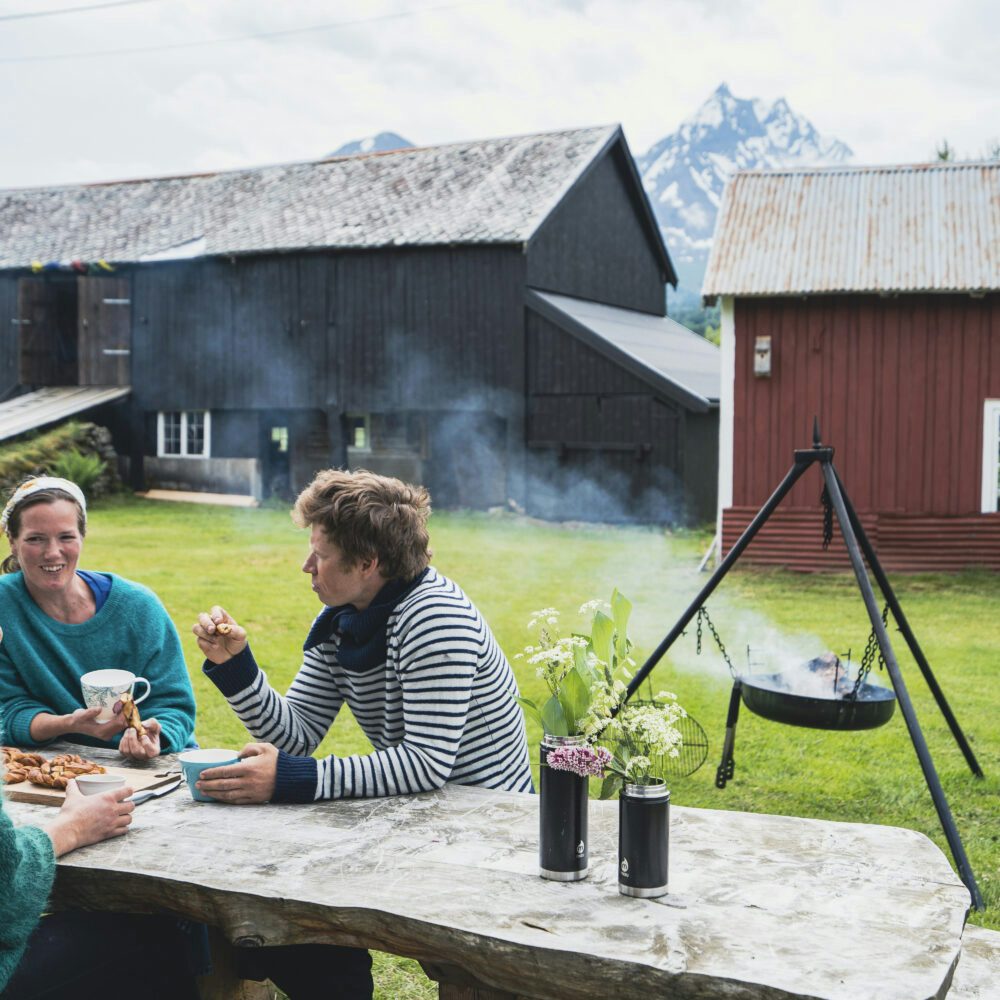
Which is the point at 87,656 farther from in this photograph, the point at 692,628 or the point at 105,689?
the point at 692,628

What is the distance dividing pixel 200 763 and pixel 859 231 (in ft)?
44.4

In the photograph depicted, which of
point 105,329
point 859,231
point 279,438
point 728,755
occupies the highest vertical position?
point 859,231

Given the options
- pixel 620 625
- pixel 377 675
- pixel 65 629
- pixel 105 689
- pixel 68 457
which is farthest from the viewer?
pixel 68 457

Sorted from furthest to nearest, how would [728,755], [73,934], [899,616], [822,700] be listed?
1. [728,755]
2. [899,616]
3. [822,700]
4. [73,934]

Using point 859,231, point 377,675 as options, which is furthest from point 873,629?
point 859,231

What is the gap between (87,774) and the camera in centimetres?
308

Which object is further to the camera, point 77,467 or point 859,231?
point 77,467

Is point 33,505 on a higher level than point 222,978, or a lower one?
higher

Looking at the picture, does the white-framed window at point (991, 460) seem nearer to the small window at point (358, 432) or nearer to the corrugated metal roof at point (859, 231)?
the corrugated metal roof at point (859, 231)

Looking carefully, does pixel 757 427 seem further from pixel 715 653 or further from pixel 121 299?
pixel 121 299

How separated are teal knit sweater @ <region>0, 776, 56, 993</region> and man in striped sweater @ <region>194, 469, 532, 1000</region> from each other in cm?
54

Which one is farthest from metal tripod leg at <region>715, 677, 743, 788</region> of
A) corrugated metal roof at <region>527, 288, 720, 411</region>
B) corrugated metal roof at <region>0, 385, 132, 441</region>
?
corrugated metal roof at <region>0, 385, 132, 441</region>

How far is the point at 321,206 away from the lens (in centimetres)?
2275

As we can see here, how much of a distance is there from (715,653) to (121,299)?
18.1 m
